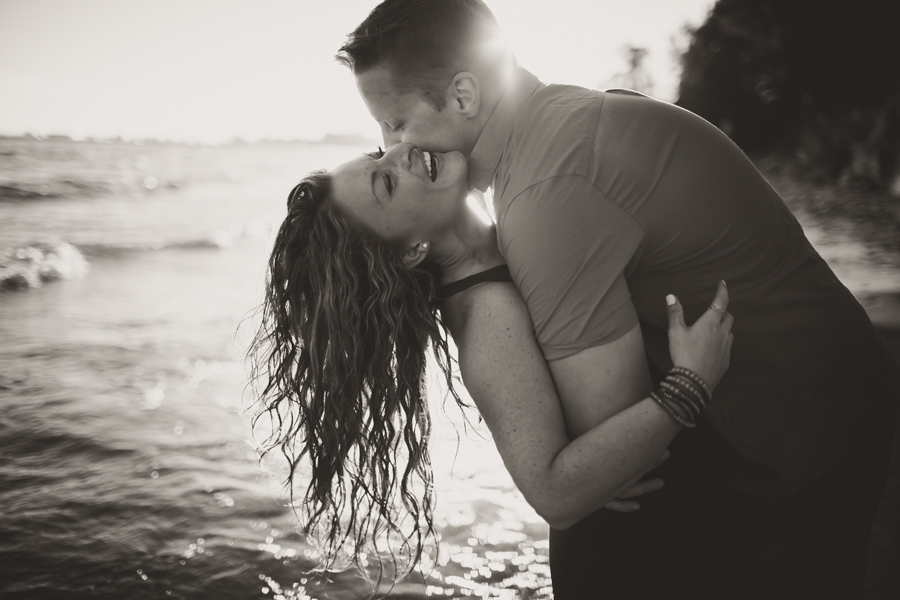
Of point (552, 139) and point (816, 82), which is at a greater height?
point (816, 82)

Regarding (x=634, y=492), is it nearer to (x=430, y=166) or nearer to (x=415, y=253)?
(x=415, y=253)

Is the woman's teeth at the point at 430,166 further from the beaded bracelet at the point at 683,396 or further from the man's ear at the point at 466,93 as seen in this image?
the beaded bracelet at the point at 683,396

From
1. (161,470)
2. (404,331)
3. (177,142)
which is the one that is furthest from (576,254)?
(177,142)

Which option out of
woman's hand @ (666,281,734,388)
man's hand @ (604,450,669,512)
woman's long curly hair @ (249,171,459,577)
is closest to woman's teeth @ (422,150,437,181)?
woman's long curly hair @ (249,171,459,577)

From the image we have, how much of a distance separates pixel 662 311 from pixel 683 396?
28 cm

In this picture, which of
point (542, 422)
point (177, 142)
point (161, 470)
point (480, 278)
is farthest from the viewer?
point (177, 142)

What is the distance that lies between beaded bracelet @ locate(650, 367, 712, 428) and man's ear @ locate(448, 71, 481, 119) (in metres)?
1.08

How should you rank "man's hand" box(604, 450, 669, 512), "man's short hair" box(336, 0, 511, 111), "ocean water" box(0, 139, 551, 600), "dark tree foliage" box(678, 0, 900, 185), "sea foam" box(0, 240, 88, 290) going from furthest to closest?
1. "dark tree foliage" box(678, 0, 900, 185)
2. "sea foam" box(0, 240, 88, 290)
3. "ocean water" box(0, 139, 551, 600)
4. "man's short hair" box(336, 0, 511, 111)
5. "man's hand" box(604, 450, 669, 512)

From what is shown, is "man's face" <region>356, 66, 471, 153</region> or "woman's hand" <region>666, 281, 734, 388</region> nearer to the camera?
"woman's hand" <region>666, 281, 734, 388</region>

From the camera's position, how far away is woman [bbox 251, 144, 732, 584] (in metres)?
Answer: 1.78

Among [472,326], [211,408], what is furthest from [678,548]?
[211,408]

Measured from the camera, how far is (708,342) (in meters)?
1.69

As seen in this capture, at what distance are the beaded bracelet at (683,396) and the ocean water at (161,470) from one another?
1.06 meters

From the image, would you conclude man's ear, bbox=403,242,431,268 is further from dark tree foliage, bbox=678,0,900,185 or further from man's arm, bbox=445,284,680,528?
dark tree foliage, bbox=678,0,900,185
